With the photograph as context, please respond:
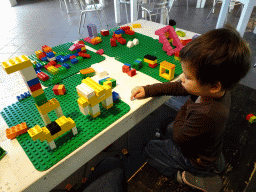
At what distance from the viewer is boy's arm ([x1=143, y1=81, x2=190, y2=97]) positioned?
849mm

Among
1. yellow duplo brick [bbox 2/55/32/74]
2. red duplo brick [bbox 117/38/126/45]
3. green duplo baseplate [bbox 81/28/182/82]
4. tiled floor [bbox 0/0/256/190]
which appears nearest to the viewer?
yellow duplo brick [bbox 2/55/32/74]

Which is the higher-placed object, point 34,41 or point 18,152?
point 18,152

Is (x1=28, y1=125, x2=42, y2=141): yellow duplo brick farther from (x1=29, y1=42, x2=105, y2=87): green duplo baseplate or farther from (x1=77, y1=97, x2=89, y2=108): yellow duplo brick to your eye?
(x1=29, y1=42, x2=105, y2=87): green duplo baseplate

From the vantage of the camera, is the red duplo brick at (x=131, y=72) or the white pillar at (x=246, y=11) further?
the white pillar at (x=246, y=11)

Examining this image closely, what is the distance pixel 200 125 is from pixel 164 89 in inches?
10.4

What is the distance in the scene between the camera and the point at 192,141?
73 cm

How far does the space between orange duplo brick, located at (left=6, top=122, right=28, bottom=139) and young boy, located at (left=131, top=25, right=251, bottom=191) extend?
48 centimetres

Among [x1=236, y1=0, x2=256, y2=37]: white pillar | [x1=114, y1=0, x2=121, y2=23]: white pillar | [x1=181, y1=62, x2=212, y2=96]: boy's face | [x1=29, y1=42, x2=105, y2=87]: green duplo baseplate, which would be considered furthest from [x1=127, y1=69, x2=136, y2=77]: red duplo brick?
[x1=114, y1=0, x2=121, y2=23]: white pillar

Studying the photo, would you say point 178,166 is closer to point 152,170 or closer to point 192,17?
point 152,170

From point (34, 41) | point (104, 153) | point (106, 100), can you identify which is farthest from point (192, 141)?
point (34, 41)

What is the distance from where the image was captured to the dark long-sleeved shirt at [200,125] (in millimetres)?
650

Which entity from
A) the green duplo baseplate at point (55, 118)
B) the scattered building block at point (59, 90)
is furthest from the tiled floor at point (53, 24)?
the scattered building block at point (59, 90)

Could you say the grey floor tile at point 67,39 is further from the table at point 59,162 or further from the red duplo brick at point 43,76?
the table at point 59,162

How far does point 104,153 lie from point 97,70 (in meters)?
0.66
